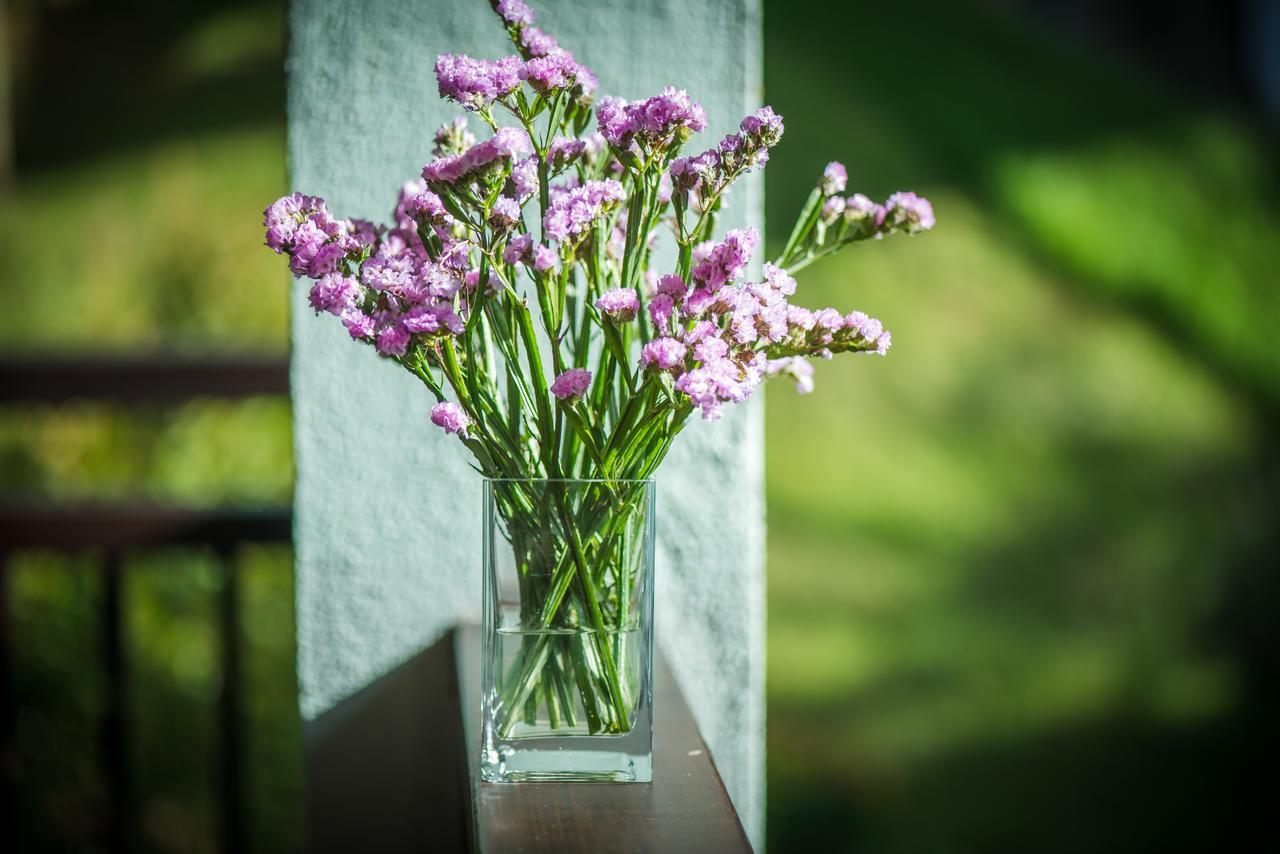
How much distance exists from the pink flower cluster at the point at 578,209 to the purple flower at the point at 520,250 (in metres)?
0.02

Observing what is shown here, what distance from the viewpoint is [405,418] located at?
1.16 meters

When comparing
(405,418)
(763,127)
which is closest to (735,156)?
(763,127)

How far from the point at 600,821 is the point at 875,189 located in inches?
114

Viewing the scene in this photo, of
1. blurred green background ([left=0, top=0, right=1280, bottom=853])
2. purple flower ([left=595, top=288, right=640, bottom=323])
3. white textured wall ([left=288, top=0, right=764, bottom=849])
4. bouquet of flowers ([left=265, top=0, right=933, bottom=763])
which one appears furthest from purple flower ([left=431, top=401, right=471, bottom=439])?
blurred green background ([left=0, top=0, right=1280, bottom=853])

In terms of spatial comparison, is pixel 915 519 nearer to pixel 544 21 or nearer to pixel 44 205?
pixel 544 21

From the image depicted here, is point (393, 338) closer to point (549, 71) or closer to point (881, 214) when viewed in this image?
point (549, 71)

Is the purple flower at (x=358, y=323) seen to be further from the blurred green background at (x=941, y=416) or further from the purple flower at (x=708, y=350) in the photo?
the blurred green background at (x=941, y=416)

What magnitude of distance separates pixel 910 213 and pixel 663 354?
0.22 m

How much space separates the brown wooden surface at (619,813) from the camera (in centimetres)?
65

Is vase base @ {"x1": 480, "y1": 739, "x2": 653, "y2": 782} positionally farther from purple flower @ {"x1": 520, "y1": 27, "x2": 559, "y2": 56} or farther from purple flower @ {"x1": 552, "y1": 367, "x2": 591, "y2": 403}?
purple flower @ {"x1": 520, "y1": 27, "x2": 559, "y2": 56}

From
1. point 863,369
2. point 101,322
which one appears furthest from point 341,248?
point 101,322

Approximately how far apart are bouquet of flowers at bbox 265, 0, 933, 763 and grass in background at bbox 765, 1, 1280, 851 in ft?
8.23

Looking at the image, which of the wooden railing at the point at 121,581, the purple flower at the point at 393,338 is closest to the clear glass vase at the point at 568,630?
the purple flower at the point at 393,338

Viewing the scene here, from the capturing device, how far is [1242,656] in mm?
3322
